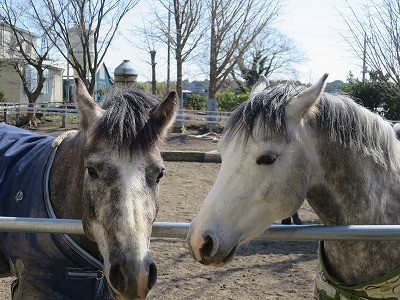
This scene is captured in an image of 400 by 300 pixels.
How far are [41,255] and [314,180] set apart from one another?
58.9 inches

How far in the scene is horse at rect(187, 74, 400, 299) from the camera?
2.17m

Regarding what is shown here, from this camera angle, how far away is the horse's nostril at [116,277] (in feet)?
6.75

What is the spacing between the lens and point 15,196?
2.79 metres

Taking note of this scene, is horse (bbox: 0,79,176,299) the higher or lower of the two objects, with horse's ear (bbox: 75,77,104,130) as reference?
lower

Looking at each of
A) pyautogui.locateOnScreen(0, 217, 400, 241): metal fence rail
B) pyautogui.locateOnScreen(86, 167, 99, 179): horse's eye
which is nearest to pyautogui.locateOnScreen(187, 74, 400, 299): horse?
pyautogui.locateOnScreen(0, 217, 400, 241): metal fence rail

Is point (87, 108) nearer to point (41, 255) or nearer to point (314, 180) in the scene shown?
point (41, 255)

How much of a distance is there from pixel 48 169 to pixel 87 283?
70 cm

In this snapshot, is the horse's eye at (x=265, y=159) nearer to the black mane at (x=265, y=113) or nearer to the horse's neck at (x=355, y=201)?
the black mane at (x=265, y=113)

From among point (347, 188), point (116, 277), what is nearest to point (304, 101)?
point (347, 188)

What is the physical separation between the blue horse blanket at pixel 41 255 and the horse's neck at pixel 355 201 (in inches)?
50.2

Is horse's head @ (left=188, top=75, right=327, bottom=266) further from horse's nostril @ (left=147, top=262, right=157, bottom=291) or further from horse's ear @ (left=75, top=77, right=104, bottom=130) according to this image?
horse's ear @ (left=75, top=77, right=104, bottom=130)

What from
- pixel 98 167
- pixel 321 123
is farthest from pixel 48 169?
pixel 321 123

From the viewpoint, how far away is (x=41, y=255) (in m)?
2.59

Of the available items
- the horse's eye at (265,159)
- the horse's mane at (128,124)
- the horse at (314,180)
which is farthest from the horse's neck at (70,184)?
the horse's eye at (265,159)
